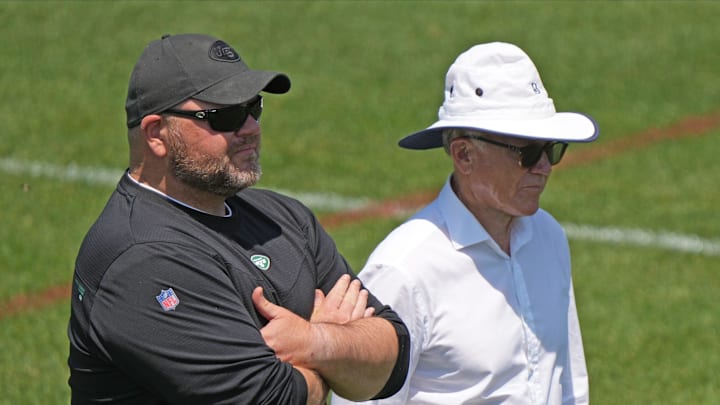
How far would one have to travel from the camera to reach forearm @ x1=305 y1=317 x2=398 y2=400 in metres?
4.07

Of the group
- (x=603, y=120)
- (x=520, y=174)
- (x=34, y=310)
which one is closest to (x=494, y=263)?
(x=520, y=174)

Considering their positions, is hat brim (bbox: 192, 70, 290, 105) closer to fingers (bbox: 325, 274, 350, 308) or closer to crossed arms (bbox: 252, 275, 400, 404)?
crossed arms (bbox: 252, 275, 400, 404)

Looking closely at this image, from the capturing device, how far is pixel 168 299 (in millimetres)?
3828

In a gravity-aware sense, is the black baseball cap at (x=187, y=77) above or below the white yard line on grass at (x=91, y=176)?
above

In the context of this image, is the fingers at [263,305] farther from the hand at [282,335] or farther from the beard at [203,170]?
the beard at [203,170]

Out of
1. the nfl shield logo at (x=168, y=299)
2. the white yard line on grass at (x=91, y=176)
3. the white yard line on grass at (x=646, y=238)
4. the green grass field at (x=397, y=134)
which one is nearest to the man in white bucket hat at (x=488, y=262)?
the nfl shield logo at (x=168, y=299)

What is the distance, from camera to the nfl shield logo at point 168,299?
12.5 feet

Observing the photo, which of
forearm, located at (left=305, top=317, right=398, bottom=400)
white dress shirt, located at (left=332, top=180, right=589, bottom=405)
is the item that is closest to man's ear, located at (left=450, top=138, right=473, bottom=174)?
white dress shirt, located at (left=332, top=180, right=589, bottom=405)

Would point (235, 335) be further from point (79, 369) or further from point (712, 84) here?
point (712, 84)

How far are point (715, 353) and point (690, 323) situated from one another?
0.45 m

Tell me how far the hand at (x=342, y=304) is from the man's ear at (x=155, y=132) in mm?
729

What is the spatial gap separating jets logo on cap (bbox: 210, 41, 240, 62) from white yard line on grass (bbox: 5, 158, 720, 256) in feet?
22.5

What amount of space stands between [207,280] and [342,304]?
613mm

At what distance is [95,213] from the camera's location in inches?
431
